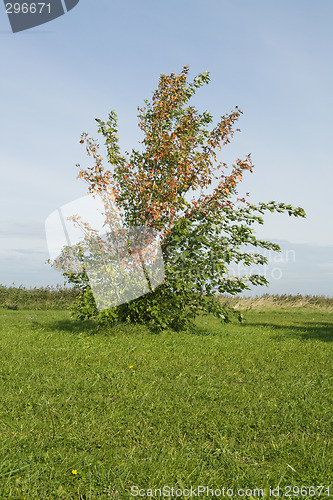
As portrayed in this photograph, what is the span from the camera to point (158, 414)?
17.3 feet

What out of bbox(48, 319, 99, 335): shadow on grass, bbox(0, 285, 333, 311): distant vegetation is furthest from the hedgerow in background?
bbox(0, 285, 333, 311): distant vegetation

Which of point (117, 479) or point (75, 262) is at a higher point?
point (75, 262)

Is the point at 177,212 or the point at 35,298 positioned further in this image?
the point at 35,298

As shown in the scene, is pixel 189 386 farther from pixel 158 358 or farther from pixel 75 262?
pixel 75 262

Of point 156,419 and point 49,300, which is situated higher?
point 49,300

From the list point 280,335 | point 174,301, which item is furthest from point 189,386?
point 280,335

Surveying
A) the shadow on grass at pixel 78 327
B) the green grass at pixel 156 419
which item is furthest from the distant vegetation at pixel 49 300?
the green grass at pixel 156 419

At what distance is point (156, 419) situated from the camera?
5109 mm

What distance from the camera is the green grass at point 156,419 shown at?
3898mm

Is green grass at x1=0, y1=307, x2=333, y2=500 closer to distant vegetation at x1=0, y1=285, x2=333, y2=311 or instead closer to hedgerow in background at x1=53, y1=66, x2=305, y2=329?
hedgerow in background at x1=53, y1=66, x2=305, y2=329

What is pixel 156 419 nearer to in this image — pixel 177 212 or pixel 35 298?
pixel 177 212

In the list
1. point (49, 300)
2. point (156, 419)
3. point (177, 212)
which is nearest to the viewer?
point (156, 419)

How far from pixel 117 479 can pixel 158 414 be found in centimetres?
149

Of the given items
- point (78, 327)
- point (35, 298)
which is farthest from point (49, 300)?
point (78, 327)
